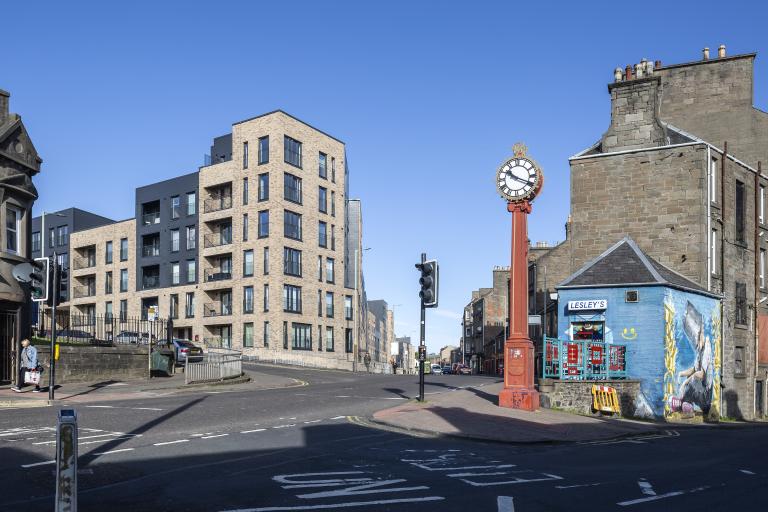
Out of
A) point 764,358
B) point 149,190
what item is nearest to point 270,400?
point 764,358

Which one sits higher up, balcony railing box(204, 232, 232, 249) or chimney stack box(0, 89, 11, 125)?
chimney stack box(0, 89, 11, 125)

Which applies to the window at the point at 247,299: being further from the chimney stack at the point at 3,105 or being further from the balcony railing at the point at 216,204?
the chimney stack at the point at 3,105

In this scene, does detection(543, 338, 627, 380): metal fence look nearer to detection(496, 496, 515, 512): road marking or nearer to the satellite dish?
detection(496, 496, 515, 512): road marking

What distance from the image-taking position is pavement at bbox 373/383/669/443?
52.4 feet

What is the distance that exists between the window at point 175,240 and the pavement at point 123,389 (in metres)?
34.3

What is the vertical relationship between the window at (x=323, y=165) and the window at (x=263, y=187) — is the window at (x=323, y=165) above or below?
above

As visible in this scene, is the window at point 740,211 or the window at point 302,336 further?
the window at point 302,336

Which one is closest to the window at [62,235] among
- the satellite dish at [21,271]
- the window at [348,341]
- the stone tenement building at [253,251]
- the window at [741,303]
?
the stone tenement building at [253,251]

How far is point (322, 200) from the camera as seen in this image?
217 ft

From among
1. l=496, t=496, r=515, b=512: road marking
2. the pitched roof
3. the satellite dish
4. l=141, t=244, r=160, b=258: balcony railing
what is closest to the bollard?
l=496, t=496, r=515, b=512: road marking

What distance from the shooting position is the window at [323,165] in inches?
2606

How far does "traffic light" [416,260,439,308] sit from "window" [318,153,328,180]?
46429 mm

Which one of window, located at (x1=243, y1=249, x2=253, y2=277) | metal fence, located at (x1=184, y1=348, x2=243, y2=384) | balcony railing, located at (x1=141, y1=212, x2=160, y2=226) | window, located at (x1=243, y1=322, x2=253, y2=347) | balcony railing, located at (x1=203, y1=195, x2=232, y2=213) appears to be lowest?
window, located at (x1=243, y1=322, x2=253, y2=347)

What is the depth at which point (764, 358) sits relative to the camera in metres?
32.8
